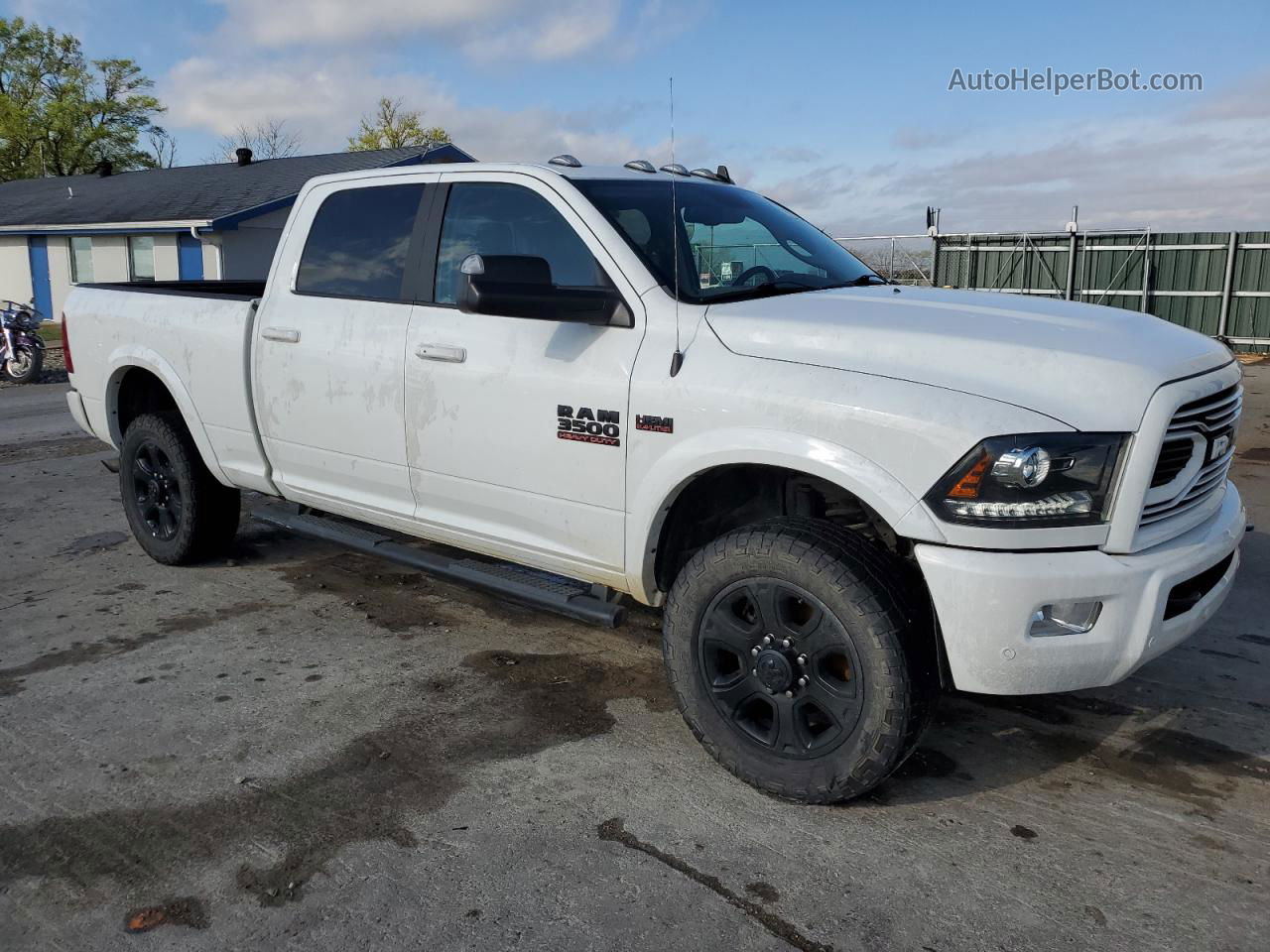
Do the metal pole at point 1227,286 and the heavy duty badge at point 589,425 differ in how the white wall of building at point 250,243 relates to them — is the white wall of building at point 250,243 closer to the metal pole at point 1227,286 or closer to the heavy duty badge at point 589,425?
the metal pole at point 1227,286

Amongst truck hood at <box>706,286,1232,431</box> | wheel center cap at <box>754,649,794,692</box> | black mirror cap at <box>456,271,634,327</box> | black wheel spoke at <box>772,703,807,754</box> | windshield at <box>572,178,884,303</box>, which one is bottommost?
black wheel spoke at <box>772,703,807,754</box>

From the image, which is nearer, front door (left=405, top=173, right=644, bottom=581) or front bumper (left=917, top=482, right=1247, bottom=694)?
front bumper (left=917, top=482, right=1247, bottom=694)

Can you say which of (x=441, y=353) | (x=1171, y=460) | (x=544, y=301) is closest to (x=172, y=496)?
(x=441, y=353)

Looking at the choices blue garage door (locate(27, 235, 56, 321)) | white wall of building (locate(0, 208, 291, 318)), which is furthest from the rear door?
blue garage door (locate(27, 235, 56, 321))

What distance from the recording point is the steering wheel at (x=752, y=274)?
152 inches

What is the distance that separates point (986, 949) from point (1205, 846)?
907 mm

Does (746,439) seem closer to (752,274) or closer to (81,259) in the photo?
(752,274)

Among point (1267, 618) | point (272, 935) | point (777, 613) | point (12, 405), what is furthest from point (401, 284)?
point (12, 405)

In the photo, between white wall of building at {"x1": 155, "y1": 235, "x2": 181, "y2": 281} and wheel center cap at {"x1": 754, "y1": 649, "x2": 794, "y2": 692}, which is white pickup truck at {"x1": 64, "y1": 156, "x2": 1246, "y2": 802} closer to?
wheel center cap at {"x1": 754, "y1": 649, "x2": 794, "y2": 692}

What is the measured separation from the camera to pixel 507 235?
4113 mm

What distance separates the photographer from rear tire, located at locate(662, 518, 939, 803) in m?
3.03

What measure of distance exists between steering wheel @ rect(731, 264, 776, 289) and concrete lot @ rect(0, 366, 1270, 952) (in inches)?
64.5

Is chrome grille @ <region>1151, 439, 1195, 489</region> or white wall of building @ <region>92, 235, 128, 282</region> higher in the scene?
white wall of building @ <region>92, 235, 128, 282</region>

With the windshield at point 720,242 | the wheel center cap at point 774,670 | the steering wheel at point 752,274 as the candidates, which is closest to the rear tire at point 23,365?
the windshield at point 720,242
